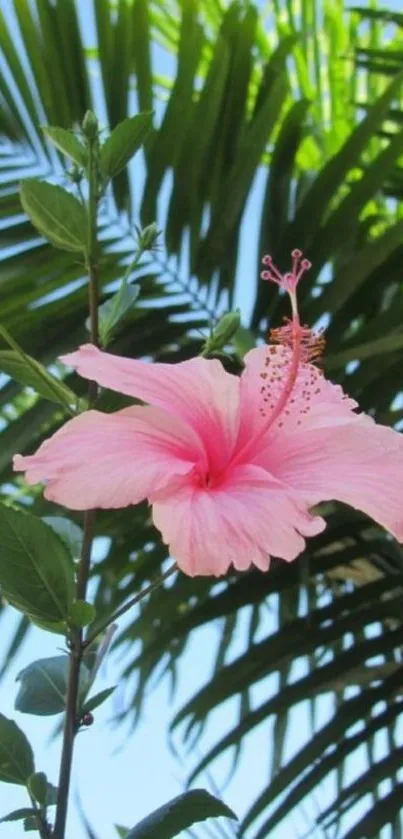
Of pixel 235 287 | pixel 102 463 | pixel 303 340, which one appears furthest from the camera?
pixel 235 287

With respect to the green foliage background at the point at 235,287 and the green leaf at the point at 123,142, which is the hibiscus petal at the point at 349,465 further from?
the green foliage background at the point at 235,287

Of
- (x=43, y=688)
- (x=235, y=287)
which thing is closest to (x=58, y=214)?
(x=43, y=688)

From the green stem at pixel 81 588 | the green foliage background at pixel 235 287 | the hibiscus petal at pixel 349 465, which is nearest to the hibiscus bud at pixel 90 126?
the green stem at pixel 81 588

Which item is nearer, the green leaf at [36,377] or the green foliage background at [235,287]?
the green leaf at [36,377]

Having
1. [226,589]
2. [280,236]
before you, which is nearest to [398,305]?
[280,236]

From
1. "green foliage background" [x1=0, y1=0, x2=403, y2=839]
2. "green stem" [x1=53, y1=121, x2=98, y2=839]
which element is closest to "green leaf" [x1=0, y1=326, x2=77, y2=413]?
"green stem" [x1=53, y1=121, x2=98, y2=839]

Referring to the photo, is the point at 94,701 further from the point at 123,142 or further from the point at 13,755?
Answer: the point at 123,142
